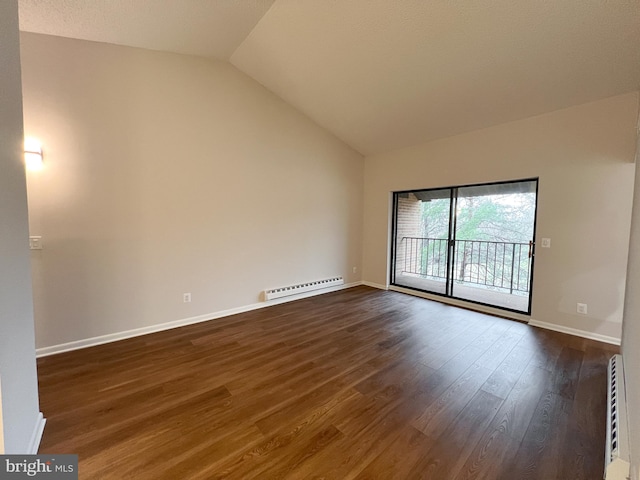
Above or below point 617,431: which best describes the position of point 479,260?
above

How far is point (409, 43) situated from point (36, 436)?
4244mm

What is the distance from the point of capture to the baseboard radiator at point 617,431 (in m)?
1.22

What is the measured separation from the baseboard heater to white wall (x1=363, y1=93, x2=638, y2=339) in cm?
281

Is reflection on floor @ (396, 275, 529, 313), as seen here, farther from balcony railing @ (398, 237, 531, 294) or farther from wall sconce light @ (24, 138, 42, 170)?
wall sconce light @ (24, 138, 42, 170)

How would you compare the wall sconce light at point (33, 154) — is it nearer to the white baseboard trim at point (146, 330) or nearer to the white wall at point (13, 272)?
the white wall at point (13, 272)

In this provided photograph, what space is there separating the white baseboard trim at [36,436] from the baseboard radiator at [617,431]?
2.95m

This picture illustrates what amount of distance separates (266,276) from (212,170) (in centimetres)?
172

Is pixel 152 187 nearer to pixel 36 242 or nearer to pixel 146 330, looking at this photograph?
pixel 36 242

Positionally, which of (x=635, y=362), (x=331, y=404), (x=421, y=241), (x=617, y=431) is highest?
(x=421, y=241)

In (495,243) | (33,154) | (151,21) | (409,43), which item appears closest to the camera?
(33,154)

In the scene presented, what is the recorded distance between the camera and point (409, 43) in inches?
104

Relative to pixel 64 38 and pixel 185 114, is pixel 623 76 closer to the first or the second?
pixel 185 114

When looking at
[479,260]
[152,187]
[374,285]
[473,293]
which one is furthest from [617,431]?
[152,187]

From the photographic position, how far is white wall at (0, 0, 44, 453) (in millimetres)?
1161
